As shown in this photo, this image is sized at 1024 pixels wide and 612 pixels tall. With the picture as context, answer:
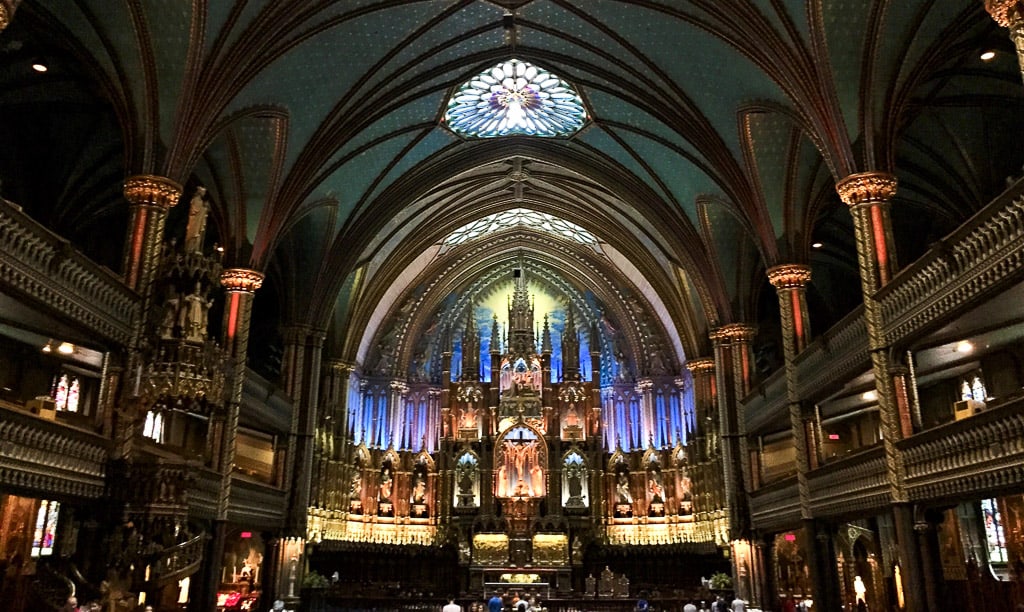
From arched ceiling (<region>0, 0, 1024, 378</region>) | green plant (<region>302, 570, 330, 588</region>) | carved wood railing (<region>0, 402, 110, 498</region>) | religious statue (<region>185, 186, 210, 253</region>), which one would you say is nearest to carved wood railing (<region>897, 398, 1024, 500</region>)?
arched ceiling (<region>0, 0, 1024, 378</region>)

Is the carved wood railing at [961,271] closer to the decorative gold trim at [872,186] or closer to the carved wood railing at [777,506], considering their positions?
the decorative gold trim at [872,186]

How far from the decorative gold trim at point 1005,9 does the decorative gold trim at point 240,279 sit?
16315 millimetres

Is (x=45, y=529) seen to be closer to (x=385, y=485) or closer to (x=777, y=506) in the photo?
(x=385, y=485)

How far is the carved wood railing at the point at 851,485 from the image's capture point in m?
13.9

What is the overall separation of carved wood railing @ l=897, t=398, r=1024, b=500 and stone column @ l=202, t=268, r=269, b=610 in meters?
13.9

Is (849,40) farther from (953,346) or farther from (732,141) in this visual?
(953,346)

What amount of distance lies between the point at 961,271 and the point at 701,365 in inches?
643

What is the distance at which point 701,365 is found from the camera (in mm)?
27719

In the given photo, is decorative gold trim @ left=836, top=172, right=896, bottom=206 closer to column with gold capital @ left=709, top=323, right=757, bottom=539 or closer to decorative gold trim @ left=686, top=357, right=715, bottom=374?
column with gold capital @ left=709, top=323, right=757, bottom=539

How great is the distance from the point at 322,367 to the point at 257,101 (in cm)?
1280

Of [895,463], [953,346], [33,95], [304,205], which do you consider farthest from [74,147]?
[953,346]

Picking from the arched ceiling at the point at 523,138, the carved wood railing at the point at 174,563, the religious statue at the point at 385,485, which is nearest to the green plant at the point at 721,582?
the arched ceiling at the point at 523,138

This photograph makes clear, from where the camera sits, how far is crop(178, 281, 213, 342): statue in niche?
13.8 meters

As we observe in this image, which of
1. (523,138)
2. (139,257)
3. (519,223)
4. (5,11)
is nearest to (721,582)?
(523,138)
